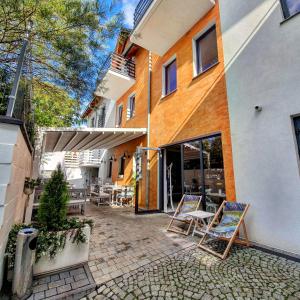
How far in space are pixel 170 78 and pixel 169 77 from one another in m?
0.14

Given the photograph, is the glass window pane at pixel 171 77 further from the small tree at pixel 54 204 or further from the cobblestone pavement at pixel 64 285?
the cobblestone pavement at pixel 64 285

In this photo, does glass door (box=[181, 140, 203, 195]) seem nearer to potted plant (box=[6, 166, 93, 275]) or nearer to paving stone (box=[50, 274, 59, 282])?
potted plant (box=[6, 166, 93, 275])

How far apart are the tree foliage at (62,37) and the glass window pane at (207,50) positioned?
4.04m

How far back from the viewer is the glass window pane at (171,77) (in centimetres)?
895

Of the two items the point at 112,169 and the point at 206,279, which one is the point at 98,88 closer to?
the point at 206,279

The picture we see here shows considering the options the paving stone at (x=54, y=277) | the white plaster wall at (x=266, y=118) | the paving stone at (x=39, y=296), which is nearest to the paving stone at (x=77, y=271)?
the paving stone at (x=54, y=277)

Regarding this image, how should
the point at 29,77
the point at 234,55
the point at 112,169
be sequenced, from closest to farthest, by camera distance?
1. the point at 29,77
2. the point at 234,55
3. the point at 112,169

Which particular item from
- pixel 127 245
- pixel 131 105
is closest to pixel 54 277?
pixel 127 245

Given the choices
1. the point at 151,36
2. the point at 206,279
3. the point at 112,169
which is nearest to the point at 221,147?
the point at 206,279

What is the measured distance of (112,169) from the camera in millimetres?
→ 14828

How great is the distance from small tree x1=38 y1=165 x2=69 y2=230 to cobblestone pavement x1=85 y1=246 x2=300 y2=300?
4.89 ft

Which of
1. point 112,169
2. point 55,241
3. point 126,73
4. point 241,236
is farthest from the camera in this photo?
point 112,169

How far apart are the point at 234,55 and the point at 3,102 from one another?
6465 millimetres

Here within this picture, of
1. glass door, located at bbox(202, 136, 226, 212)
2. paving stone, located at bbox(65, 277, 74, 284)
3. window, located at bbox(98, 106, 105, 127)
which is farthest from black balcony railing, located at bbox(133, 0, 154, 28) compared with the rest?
window, located at bbox(98, 106, 105, 127)
